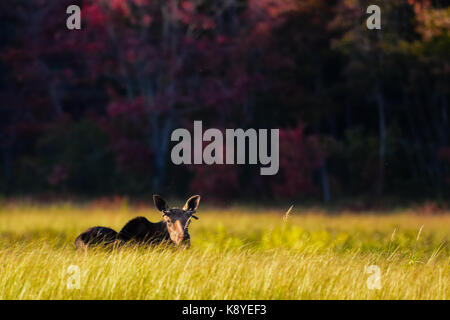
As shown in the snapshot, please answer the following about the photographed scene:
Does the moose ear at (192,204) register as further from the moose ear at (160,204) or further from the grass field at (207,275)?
the grass field at (207,275)

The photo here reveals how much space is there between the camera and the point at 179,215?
753 cm

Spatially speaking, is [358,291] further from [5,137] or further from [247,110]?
[5,137]

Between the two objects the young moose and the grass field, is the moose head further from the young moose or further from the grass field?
the grass field

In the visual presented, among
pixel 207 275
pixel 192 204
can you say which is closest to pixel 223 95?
pixel 192 204

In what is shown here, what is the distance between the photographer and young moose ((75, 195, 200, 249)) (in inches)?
296

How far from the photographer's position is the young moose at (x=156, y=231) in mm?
7527

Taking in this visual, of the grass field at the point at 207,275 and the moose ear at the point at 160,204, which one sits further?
the moose ear at the point at 160,204

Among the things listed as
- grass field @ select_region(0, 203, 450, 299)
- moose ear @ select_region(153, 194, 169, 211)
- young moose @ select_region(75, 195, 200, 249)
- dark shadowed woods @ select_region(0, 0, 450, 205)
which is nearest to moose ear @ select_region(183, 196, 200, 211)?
young moose @ select_region(75, 195, 200, 249)

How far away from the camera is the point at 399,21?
21.9 meters

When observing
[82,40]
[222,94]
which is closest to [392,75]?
[222,94]

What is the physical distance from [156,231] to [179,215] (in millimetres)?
691

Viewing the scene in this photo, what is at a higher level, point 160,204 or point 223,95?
point 223,95

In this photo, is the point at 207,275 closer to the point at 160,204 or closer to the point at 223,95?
the point at 160,204

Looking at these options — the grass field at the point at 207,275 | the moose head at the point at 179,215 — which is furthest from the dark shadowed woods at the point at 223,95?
the moose head at the point at 179,215
